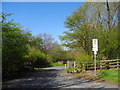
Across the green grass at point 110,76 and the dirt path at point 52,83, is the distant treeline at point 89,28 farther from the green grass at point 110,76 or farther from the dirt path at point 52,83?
the dirt path at point 52,83

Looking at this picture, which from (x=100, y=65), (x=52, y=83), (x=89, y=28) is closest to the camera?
(x=52, y=83)

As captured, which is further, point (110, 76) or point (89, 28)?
point (89, 28)

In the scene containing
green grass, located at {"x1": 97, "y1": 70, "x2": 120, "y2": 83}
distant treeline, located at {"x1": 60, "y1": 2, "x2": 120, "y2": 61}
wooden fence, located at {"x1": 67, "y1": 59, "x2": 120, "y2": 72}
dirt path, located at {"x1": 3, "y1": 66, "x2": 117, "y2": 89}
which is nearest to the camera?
dirt path, located at {"x1": 3, "y1": 66, "x2": 117, "y2": 89}

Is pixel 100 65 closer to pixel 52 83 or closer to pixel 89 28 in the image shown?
pixel 52 83

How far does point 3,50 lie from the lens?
A: 9727mm

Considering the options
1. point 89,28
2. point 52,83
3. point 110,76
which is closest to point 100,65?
point 110,76

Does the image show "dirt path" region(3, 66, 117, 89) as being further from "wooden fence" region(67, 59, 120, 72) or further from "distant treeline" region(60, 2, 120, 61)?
"distant treeline" region(60, 2, 120, 61)

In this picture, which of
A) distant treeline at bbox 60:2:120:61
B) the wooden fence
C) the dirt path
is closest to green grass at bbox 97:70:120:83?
the dirt path

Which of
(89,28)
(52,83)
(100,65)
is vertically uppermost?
(89,28)

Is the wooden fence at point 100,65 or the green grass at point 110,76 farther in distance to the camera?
the wooden fence at point 100,65

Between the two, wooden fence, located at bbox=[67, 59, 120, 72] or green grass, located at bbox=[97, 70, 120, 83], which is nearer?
green grass, located at bbox=[97, 70, 120, 83]

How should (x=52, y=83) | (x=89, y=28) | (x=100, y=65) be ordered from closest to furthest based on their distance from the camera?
1. (x=52, y=83)
2. (x=100, y=65)
3. (x=89, y=28)

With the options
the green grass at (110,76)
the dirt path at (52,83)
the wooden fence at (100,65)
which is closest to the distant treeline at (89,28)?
the wooden fence at (100,65)

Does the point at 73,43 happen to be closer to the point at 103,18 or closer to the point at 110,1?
the point at 103,18
